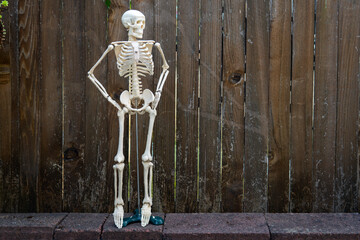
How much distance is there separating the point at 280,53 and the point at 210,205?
1188 millimetres

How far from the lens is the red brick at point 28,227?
263cm

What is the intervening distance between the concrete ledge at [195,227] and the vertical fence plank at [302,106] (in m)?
0.22

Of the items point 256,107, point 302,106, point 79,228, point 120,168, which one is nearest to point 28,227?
point 79,228

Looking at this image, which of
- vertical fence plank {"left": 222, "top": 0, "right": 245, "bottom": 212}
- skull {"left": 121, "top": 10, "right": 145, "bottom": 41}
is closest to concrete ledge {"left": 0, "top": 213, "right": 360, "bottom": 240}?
vertical fence plank {"left": 222, "top": 0, "right": 245, "bottom": 212}

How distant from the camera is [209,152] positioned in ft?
10.1

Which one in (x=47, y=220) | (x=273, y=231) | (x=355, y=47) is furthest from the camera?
(x=355, y=47)

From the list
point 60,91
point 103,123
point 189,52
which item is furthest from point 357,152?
point 60,91

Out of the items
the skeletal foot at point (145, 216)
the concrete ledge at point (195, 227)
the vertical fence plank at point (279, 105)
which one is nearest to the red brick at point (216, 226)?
the concrete ledge at point (195, 227)

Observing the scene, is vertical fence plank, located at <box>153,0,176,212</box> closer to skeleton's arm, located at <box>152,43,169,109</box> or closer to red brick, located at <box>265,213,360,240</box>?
skeleton's arm, located at <box>152,43,169,109</box>

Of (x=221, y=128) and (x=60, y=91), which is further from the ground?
(x=60, y=91)

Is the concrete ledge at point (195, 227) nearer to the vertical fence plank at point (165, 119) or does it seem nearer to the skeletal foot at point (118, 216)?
the skeletal foot at point (118, 216)

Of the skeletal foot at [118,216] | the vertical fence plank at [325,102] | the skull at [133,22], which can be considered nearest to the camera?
the skull at [133,22]

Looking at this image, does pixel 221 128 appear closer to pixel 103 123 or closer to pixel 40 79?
pixel 103 123

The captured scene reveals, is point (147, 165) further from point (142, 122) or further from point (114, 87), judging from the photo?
point (114, 87)
